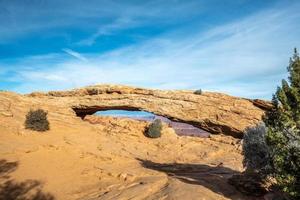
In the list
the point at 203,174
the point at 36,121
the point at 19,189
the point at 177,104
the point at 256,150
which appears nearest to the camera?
the point at 256,150

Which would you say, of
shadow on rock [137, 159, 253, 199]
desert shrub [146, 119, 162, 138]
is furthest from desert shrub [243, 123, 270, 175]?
desert shrub [146, 119, 162, 138]

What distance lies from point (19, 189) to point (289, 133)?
11.2 m

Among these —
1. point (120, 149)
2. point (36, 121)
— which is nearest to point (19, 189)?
point (36, 121)

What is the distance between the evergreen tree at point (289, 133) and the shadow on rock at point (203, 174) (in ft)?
9.65

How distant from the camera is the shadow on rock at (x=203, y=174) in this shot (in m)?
14.1

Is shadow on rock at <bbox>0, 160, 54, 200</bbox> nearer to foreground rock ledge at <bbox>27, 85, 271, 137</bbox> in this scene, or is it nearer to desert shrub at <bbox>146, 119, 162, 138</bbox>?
foreground rock ledge at <bbox>27, 85, 271, 137</bbox>

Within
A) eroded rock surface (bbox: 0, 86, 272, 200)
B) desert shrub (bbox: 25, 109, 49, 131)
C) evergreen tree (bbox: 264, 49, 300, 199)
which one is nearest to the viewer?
evergreen tree (bbox: 264, 49, 300, 199)

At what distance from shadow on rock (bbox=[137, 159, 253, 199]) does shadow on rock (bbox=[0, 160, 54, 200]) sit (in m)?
6.23

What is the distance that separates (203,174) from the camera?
58.3 feet

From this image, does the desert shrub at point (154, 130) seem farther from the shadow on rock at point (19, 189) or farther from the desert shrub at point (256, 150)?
the shadow on rock at point (19, 189)

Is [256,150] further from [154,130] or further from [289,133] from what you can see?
[154,130]

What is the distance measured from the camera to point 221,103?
88.7 ft

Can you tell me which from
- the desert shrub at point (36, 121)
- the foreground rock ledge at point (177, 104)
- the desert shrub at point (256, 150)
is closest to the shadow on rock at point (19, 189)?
the desert shrub at point (36, 121)

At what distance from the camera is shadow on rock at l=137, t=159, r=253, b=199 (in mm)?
14102
